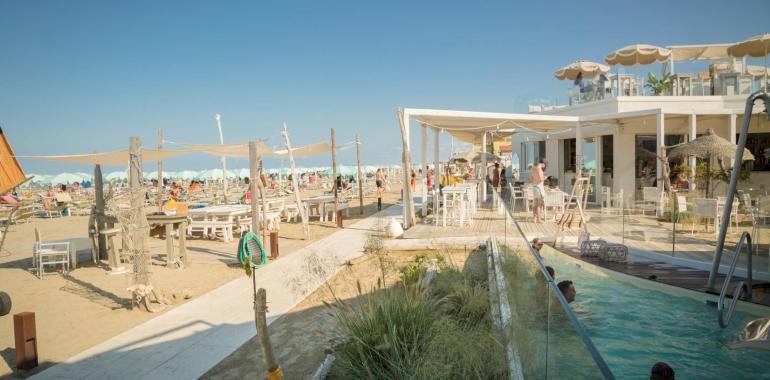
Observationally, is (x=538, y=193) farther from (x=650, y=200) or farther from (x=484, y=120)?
(x=484, y=120)

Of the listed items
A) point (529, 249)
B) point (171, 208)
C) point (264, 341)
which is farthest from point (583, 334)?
point (171, 208)

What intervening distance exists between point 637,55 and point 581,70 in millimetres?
2451

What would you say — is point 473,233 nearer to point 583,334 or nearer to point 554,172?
point 583,334

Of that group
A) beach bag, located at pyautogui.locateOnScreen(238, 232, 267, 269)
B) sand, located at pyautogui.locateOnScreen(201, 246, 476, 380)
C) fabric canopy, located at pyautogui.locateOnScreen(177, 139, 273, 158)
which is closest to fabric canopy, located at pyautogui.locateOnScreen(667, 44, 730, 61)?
fabric canopy, located at pyautogui.locateOnScreen(177, 139, 273, 158)

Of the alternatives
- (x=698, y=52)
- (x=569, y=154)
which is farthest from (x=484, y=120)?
(x=698, y=52)

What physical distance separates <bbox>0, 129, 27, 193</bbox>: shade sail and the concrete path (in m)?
2.76

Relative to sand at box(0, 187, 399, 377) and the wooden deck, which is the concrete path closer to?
sand at box(0, 187, 399, 377)

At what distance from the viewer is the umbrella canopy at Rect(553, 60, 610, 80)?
1803 cm

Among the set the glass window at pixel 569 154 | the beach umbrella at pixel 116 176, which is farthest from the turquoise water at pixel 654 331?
the beach umbrella at pixel 116 176

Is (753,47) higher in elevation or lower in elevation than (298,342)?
higher

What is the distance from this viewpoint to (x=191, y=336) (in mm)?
5570

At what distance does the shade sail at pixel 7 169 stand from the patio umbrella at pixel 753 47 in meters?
19.1

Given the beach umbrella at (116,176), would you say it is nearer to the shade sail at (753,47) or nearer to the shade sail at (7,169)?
the shade sail at (7,169)

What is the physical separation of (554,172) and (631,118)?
491cm
